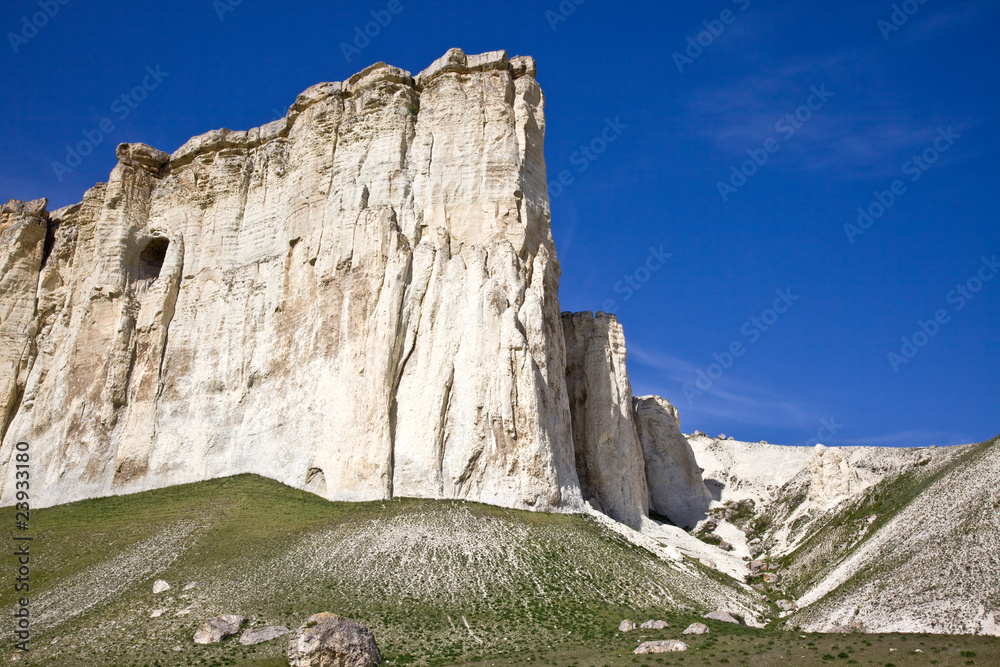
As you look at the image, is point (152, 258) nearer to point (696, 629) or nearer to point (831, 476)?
point (696, 629)

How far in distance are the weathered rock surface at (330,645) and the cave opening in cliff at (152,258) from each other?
134 feet

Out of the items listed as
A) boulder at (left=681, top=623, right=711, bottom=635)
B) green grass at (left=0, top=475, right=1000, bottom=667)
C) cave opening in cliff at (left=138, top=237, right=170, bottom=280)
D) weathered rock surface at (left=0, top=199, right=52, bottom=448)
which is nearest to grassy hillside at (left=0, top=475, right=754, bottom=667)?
green grass at (left=0, top=475, right=1000, bottom=667)

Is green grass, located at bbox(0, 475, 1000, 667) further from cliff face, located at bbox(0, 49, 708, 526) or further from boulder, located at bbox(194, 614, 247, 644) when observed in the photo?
cliff face, located at bbox(0, 49, 708, 526)

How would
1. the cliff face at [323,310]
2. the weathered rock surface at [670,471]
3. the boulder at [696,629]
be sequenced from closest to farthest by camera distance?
the boulder at [696,629] → the cliff face at [323,310] → the weathered rock surface at [670,471]

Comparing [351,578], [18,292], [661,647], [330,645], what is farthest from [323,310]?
[18,292]

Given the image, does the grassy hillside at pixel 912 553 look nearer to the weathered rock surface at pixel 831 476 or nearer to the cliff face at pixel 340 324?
the weathered rock surface at pixel 831 476

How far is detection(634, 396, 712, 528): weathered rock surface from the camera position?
208 ft

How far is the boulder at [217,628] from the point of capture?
3356cm

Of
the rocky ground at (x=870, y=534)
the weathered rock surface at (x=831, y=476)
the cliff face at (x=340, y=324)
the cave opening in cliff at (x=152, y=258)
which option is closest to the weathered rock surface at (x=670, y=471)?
the cliff face at (x=340, y=324)

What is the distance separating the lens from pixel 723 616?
38812 mm

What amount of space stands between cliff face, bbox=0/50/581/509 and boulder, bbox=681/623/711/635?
11423mm

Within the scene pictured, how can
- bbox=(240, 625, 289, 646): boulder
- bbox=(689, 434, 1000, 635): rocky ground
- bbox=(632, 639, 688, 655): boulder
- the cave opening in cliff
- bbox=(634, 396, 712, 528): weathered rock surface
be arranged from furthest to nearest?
the cave opening in cliff, bbox=(634, 396, 712, 528): weathered rock surface, bbox=(689, 434, 1000, 635): rocky ground, bbox=(240, 625, 289, 646): boulder, bbox=(632, 639, 688, 655): boulder

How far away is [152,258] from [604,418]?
37.3 meters

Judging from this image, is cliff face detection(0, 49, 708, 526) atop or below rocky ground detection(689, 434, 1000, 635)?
atop
